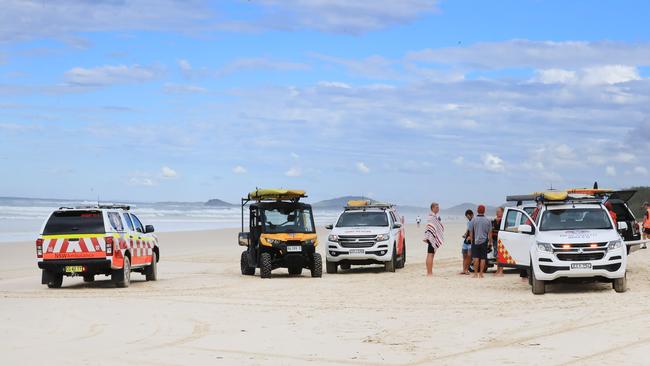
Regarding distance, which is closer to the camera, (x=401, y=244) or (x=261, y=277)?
(x=261, y=277)

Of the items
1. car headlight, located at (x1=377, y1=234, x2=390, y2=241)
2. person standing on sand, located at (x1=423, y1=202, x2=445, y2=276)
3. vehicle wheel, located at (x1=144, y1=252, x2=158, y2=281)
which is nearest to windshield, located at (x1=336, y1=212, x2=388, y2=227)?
car headlight, located at (x1=377, y1=234, x2=390, y2=241)

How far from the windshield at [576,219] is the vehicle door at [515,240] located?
31cm

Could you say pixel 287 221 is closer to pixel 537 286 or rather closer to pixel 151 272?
→ pixel 151 272

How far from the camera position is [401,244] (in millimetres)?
27906

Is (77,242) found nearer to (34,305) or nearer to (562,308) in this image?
(34,305)

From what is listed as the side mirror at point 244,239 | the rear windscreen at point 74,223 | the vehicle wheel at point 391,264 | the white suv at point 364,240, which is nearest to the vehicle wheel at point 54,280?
the rear windscreen at point 74,223

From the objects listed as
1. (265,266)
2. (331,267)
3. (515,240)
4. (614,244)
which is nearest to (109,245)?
(265,266)

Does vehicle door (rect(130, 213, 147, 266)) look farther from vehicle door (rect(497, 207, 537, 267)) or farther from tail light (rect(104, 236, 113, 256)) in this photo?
vehicle door (rect(497, 207, 537, 267))

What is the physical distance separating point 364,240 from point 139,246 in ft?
18.3

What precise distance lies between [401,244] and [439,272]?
2028mm

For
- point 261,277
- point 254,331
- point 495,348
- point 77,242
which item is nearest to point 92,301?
point 77,242

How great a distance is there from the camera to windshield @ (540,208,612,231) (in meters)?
19.3

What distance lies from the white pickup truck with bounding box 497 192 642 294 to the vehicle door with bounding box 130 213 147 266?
8.20 meters

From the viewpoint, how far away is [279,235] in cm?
2488
